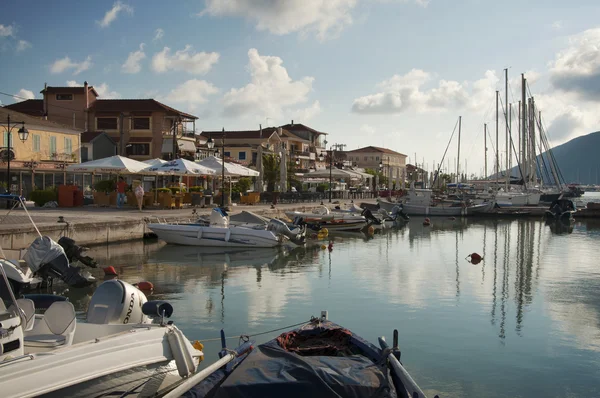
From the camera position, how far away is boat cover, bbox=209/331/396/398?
7.14 metres

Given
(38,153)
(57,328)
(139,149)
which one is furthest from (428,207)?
(57,328)

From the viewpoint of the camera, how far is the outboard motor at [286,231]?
93.0 feet

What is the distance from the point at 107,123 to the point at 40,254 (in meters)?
50.5

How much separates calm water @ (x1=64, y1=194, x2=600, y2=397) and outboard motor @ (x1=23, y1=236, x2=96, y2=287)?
0.54m

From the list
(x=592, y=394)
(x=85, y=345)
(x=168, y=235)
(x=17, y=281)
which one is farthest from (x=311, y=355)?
(x=168, y=235)

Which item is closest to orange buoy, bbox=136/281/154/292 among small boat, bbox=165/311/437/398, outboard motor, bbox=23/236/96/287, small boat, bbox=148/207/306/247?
outboard motor, bbox=23/236/96/287

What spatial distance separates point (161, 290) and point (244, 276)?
3859 mm

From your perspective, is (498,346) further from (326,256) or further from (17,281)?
(326,256)

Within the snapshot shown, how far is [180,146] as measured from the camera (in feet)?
204

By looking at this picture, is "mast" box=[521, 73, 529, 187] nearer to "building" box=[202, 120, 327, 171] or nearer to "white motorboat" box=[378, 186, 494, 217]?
"white motorboat" box=[378, 186, 494, 217]

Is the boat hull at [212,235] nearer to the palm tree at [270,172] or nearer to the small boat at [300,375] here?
the small boat at [300,375]

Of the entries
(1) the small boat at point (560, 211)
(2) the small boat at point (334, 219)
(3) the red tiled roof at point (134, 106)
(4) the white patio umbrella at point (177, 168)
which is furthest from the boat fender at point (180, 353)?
(3) the red tiled roof at point (134, 106)

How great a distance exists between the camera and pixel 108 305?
939 cm

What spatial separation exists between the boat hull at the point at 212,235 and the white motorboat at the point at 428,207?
28.7 m
